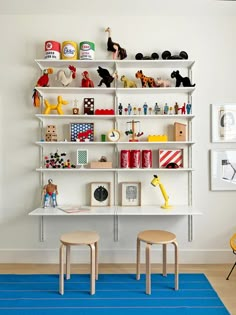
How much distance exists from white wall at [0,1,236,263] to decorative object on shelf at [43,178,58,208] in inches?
7.7

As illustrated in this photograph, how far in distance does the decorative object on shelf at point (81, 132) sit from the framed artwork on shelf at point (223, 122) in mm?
1359

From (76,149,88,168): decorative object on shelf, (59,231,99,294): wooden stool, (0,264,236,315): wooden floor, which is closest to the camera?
(59,231,99,294): wooden stool

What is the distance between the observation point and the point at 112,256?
121 inches

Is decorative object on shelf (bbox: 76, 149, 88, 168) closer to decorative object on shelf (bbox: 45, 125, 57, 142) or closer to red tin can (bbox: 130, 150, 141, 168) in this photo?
decorative object on shelf (bbox: 45, 125, 57, 142)

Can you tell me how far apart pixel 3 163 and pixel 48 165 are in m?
0.52

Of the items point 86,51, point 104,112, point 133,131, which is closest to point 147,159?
point 133,131

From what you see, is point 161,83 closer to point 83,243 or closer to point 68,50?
point 68,50

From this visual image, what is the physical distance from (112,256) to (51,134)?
4.91ft

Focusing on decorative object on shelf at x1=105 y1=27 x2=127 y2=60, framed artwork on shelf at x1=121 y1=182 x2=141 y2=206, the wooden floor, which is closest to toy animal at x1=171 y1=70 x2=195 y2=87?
decorative object on shelf at x1=105 y1=27 x2=127 y2=60

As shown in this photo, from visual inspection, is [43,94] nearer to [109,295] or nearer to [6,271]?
[6,271]

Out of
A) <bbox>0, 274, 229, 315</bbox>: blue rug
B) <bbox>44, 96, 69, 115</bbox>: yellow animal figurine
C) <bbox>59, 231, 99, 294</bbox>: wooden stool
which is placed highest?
<bbox>44, 96, 69, 115</bbox>: yellow animal figurine

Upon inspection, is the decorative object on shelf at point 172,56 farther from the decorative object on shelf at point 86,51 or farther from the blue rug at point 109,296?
the blue rug at point 109,296

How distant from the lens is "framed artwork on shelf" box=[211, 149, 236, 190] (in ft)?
10.0

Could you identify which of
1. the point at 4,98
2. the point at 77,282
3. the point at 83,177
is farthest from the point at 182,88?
the point at 77,282
